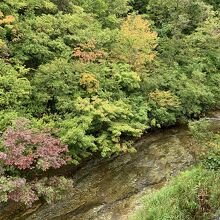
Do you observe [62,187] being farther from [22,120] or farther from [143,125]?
[143,125]

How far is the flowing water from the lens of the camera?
12945mm

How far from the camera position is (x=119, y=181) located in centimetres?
1489

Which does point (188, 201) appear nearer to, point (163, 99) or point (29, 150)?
point (29, 150)

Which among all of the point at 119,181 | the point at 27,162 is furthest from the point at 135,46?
the point at 27,162

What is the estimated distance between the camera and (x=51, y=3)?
20.5m

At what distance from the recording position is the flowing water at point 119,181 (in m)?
12.9

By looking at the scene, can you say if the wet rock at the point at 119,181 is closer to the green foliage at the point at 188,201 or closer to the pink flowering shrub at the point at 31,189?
the pink flowering shrub at the point at 31,189

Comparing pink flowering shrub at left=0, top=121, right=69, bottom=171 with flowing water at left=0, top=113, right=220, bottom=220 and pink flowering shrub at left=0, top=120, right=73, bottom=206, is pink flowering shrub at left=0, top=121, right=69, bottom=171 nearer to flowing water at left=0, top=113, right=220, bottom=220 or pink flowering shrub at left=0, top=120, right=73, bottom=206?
pink flowering shrub at left=0, top=120, right=73, bottom=206

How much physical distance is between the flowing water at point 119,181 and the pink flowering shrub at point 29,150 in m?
1.58

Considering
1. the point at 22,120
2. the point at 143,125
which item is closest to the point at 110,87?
the point at 143,125

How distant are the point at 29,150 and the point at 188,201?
5.67 m

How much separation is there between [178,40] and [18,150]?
13608 millimetres

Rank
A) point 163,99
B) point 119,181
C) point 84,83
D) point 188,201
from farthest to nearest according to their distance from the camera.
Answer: point 163,99 → point 84,83 → point 119,181 → point 188,201

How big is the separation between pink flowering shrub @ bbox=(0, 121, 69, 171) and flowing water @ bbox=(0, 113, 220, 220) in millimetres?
1576
